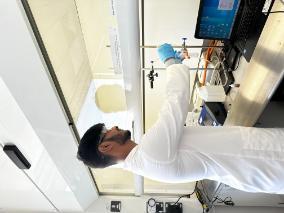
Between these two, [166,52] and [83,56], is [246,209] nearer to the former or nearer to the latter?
[166,52]

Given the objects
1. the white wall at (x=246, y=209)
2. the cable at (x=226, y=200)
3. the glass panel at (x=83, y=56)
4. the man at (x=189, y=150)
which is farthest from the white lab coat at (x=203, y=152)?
the white wall at (x=246, y=209)

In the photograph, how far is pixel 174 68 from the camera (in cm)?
120

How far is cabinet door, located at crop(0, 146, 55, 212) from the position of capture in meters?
1.48

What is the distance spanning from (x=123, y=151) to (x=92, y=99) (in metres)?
0.61

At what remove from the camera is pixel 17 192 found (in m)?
1.91

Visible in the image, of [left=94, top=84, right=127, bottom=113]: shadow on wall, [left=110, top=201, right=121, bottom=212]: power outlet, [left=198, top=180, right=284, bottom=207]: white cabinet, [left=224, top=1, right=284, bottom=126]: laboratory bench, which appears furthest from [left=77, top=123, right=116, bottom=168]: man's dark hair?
[left=110, top=201, right=121, bottom=212]: power outlet

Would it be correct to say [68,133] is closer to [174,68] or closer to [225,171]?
[174,68]

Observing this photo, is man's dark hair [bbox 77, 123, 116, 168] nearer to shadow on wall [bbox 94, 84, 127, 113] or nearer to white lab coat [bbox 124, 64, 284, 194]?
white lab coat [bbox 124, 64, 284, 194]

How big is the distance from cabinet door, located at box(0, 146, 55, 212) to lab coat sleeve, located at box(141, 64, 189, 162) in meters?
0.80

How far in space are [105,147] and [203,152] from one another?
465 mm

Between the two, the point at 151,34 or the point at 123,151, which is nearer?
the point at 123,151

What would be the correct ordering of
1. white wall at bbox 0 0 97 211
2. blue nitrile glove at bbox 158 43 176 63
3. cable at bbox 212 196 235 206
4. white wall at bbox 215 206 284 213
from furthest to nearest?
white wall at bbox 215 206 284 213 → cable at bbox 212 196 235 206 → blue nitrile glove at bbox 158 43 176 63 → white wall at bbox 0 0 97 211

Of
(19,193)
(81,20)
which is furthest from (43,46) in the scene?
(19,193)

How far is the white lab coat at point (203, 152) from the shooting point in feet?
3.50
